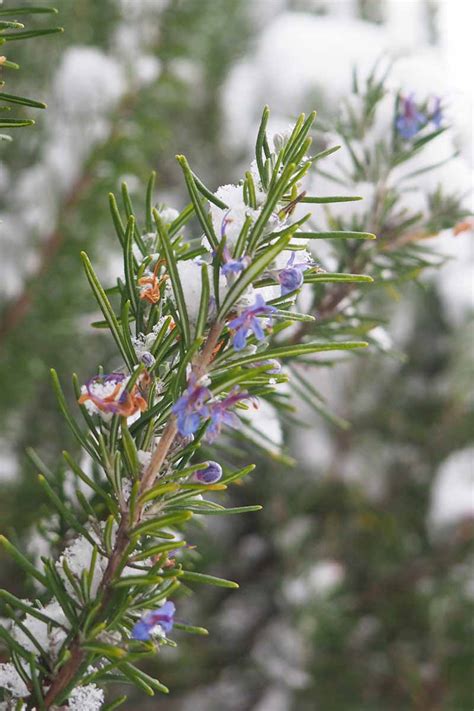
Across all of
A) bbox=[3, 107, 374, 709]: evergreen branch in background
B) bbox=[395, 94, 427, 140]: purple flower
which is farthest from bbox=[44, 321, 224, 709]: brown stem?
bbox=[395, 94, 427, 140]: purple flower

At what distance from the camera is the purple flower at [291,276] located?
328mm

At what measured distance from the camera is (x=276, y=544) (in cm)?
137

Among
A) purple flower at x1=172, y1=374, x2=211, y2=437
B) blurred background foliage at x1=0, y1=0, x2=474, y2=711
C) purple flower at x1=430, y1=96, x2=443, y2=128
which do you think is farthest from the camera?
blurred background foliage at x1=0, y1=0, x2=474, y2=711

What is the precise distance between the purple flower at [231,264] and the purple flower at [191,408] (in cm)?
6

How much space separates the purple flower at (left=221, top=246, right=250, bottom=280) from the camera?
307mm

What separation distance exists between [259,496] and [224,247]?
1119 mm

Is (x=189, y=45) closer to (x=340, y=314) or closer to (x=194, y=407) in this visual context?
(x=340, y=314)

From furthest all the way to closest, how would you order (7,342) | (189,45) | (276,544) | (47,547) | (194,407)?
(276,544), (189,45), (7,342), (47,547), (194,407)

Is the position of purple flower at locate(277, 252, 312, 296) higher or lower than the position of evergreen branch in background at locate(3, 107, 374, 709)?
higher

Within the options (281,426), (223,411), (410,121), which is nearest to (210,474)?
(223,411)

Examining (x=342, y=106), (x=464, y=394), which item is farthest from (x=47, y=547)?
(x=464, y=394)

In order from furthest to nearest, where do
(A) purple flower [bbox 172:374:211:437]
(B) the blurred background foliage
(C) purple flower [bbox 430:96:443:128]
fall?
(B) the blurred background foliage < (C) purple flower [bbox 430:96:443:128] < (A) purple flower [bbox 172:374:211:437]

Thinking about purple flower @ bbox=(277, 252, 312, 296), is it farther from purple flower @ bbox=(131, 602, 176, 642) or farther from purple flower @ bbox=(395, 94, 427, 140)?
purple flower @ bbox=(395, 94, 427, 140)

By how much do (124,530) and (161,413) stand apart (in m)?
0.06
